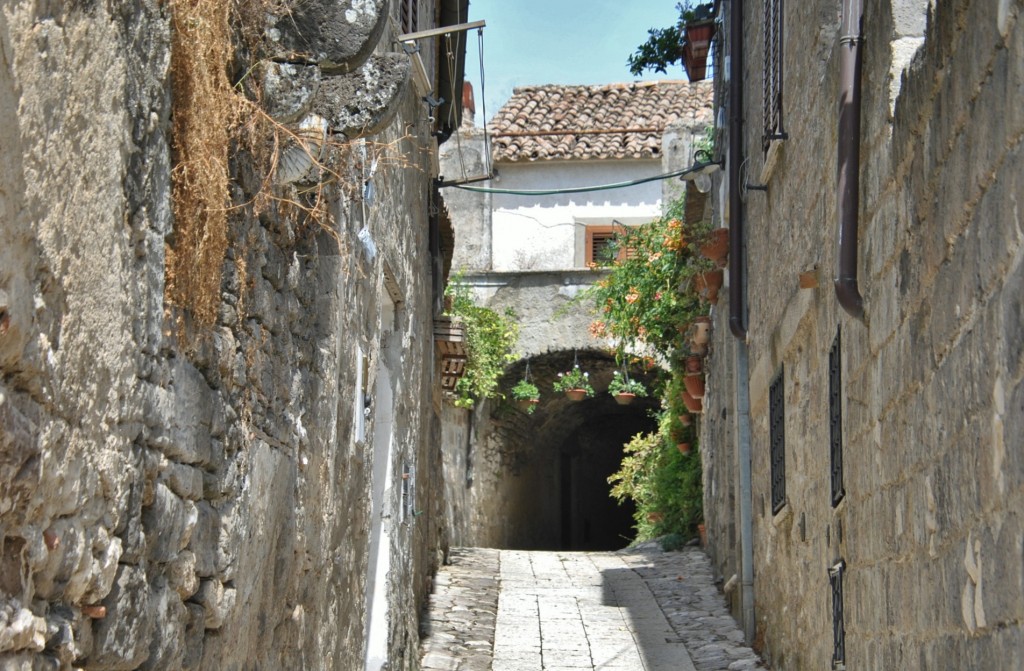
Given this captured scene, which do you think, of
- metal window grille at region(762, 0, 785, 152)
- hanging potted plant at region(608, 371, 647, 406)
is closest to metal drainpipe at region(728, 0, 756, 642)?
metal window grille at region(762, 0, 785, 152)

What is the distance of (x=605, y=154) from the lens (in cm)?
1884

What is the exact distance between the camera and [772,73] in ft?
25.7

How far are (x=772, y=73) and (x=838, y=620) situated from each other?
356cm

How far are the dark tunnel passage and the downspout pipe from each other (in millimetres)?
11159

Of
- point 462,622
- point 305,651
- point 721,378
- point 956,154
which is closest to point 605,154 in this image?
point 721,378

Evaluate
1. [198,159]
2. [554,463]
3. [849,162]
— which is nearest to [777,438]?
[849,162]

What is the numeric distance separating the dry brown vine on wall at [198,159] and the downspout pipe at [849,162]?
2.28 meters

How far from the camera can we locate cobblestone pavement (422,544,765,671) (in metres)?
8.47

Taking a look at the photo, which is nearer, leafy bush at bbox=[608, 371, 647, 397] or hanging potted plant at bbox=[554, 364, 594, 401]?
leafy bush at bbox=[608, 371, 647, 397]

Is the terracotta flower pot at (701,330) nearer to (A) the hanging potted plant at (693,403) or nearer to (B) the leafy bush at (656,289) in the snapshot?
(B) the leafy bush at (656,289)

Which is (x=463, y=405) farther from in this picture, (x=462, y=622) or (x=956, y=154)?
(x=956, y=154)

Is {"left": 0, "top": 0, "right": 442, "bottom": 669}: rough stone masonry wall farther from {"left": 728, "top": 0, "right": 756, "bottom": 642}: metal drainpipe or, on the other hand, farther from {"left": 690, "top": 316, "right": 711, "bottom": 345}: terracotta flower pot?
{"left": 690, "top": 316, "right": 711, "bottom": 345}: terracotta flower pot

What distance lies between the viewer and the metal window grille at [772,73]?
7477 mm

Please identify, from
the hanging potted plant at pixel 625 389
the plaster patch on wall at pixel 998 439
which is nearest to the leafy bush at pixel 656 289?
the hanging potted plant at pixel 625 389
